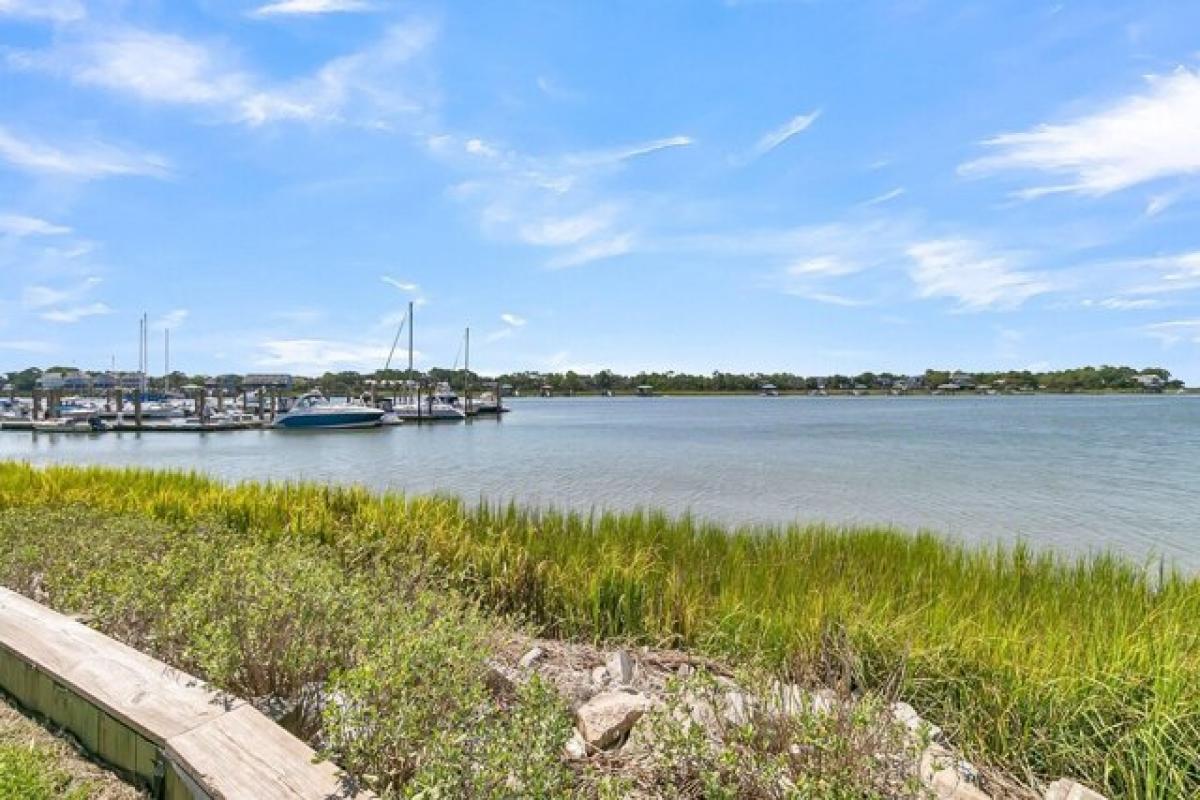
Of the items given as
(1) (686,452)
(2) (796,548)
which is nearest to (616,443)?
(1) (686,452)

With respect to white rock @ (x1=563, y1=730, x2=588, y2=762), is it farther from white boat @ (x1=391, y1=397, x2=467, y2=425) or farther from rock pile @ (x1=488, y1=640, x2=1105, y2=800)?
white boat @ (x1=391, y1=397, x2=467, y2=425)

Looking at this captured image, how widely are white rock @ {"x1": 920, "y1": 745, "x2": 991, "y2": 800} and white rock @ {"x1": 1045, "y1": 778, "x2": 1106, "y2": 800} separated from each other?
22cm

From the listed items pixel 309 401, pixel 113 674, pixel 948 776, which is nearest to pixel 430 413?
pixel 309 401

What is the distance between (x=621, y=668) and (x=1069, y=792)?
1952 millimetres

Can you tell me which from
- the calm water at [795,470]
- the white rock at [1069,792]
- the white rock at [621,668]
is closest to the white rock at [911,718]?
the white rock at [1069,792]

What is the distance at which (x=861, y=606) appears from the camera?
164 inches

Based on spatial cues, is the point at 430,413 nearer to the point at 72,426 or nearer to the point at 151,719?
the point at 72,426

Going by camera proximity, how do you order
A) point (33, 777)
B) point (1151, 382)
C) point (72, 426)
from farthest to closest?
point (1151, 382) → point (72, 426) → point (33, 777)

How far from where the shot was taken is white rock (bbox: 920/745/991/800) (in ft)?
7.93

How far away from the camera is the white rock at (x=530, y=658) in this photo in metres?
3.70

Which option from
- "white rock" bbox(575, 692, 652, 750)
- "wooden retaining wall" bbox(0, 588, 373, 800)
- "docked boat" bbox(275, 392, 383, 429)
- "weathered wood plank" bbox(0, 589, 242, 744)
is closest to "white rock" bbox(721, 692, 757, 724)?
"white rock" bbox(575, 692, 652, 750)

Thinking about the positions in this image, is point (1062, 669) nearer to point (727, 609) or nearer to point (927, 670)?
point (927, 670)

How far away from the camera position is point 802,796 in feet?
6.47

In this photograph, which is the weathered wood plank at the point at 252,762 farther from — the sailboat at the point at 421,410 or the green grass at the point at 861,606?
the sailboat at the point at 421,410
